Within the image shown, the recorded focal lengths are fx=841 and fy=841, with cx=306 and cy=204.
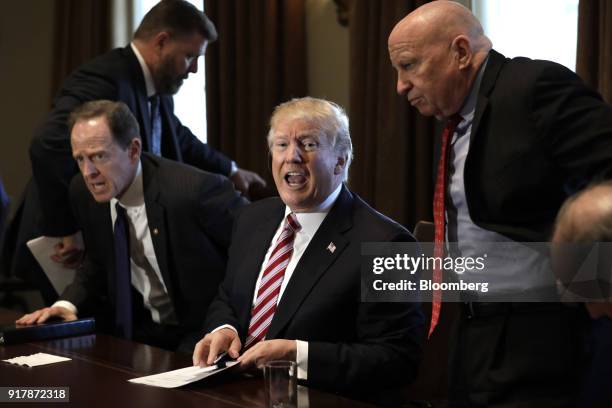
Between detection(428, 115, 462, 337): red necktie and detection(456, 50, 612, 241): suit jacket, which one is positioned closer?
detection(456, 50, 612, 241): suit jacket

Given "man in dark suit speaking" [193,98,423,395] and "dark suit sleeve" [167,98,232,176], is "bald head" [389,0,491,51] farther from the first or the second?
"dark suit sleeve" [167,98,232,176]

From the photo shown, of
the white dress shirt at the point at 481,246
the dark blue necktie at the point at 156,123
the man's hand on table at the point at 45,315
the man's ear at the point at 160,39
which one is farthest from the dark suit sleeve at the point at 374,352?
the man's ear at the point at 160,39

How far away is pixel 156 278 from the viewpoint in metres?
3.34

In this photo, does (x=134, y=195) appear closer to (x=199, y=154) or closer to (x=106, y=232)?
(x=106, y=232)

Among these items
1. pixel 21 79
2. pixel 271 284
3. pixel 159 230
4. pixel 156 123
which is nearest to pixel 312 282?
pixel 271 284

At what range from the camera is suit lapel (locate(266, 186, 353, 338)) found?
244 cm

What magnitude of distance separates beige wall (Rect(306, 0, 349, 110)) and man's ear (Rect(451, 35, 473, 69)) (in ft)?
7.94

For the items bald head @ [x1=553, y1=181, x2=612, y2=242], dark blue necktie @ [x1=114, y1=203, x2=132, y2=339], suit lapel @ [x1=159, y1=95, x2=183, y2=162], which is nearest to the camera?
bald head @ [x1=553, y1=181, x2=612, y2=242]

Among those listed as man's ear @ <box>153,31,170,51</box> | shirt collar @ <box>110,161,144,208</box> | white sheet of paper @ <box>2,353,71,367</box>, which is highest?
man's ear @ <box>153,31,170,51</box>

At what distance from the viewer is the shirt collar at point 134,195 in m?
3.37

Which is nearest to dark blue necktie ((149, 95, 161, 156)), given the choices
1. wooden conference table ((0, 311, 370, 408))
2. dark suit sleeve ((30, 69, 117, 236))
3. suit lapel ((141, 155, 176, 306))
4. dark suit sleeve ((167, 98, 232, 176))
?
dark suit sleeve ((167, 98, 232, 176))

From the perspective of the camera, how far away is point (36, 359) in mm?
2395

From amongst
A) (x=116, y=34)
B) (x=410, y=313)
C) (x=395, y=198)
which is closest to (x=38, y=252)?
(x=395, y=198)

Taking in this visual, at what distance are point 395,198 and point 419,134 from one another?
0.34 m
